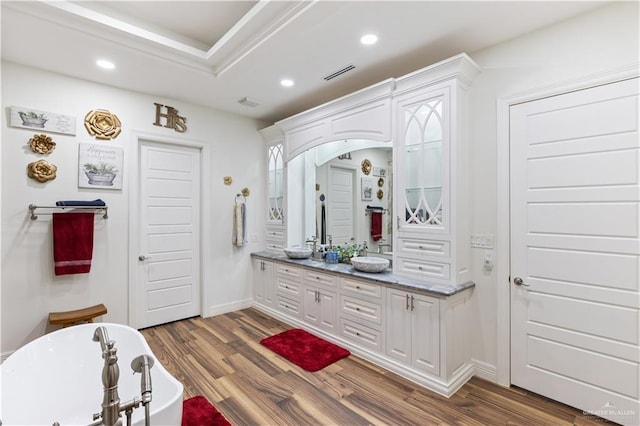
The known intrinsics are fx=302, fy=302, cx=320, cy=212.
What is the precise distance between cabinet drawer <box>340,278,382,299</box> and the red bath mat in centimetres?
62

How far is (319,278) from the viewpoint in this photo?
3451 millimetres

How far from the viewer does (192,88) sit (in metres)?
3.52

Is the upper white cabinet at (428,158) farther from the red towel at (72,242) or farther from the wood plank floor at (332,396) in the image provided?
the red towel at (72,242)

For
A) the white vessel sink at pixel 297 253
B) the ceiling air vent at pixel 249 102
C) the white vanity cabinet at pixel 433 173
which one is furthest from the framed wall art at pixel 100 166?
the white vanity cabinet at pixel 433 173

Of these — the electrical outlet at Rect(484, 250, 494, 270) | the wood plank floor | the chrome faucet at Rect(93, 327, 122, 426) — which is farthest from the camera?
the electrical outlet at Rect(484, 250, 494, 270)

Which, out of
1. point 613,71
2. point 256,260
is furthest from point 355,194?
point 613,71

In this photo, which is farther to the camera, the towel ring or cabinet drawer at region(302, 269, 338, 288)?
the towel ring

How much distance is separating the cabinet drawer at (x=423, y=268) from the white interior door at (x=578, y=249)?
542 mm

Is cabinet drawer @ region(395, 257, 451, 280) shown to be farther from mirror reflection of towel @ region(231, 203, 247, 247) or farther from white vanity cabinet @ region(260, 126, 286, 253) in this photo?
mirror reflection of towel @ region(231, 203, 247, 247)

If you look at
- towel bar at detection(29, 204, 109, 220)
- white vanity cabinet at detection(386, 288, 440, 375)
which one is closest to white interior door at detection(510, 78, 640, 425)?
white vanity cabinet at detection(386, 288, 440, 375)

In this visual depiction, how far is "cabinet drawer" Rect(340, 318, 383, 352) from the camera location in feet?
9.36

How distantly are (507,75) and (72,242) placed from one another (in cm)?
436

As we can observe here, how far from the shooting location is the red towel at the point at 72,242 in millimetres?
3004

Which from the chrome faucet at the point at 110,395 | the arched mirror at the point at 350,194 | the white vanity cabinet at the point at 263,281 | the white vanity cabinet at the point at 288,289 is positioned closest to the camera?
the chrome faucet at the point at 110,395
